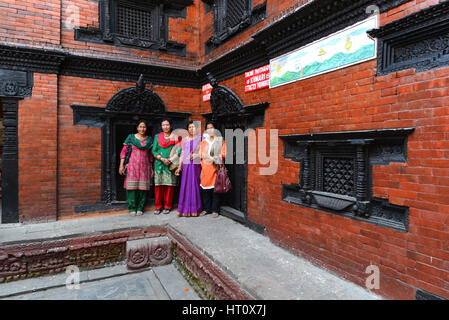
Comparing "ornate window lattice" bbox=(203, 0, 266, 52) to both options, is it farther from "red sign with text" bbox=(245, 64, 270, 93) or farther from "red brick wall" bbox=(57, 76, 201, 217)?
"red brick wall" bbox=(57, 76, 201, 217)

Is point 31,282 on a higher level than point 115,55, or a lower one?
lower

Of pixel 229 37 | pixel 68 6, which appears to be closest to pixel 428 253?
pixel 229 37

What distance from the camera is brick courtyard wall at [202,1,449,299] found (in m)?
2.25

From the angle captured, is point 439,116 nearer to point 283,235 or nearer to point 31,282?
point 283,235

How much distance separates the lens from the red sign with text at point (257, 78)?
4414 millimetres

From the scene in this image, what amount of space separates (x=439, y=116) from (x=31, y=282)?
5591mm

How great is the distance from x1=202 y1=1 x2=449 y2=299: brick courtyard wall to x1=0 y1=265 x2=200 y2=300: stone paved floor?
1.81 m

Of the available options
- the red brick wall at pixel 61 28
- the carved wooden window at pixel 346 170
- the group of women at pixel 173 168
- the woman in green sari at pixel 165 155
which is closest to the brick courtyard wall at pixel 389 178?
the carved wooden window at pixel 346 170

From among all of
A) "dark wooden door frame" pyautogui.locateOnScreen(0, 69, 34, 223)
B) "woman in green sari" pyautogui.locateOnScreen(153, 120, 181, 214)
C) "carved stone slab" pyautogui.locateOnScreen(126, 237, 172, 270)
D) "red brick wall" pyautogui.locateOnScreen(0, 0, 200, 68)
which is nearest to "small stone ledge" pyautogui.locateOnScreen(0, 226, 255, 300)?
"carved stone slab" pyautogui.locateOnScreen(126, 237, 172, 270)

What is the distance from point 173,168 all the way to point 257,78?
2599 millimetres

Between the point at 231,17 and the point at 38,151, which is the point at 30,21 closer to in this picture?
the point at 38,151

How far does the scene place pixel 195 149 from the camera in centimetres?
571

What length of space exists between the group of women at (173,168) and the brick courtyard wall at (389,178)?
210cm

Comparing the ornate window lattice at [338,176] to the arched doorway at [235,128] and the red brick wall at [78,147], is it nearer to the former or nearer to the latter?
the arched doorway at [235,128]
